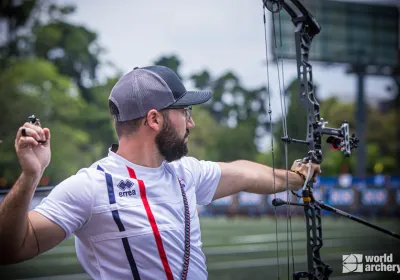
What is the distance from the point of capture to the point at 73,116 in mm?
22953

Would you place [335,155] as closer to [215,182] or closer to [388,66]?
[388,66]

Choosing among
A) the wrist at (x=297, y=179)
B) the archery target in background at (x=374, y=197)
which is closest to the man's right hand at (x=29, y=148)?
the wrist at (x=297, y=179)

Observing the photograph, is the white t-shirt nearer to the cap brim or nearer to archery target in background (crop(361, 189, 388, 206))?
the cap brim

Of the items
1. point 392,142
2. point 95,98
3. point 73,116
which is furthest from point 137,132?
point 392,142

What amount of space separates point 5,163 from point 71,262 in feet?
12.9

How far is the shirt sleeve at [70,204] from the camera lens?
77.1 inches

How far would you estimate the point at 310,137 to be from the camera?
2.68 metres

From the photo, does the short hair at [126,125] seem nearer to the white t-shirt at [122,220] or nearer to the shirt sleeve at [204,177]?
the white t-shirt at [122,220]

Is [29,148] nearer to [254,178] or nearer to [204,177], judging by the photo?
[204,177]

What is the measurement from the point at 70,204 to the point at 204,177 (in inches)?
28.4

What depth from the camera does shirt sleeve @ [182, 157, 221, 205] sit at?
2.51m

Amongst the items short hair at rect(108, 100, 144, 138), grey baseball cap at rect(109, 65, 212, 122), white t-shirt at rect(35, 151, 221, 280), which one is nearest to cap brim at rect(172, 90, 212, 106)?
grey baseball cap at rect(109, 65, 212, 122)

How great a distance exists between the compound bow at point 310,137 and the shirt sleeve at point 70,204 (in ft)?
2.75

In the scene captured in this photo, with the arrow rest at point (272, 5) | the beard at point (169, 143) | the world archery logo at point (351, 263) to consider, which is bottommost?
the world archery logo at point (351, 263)
